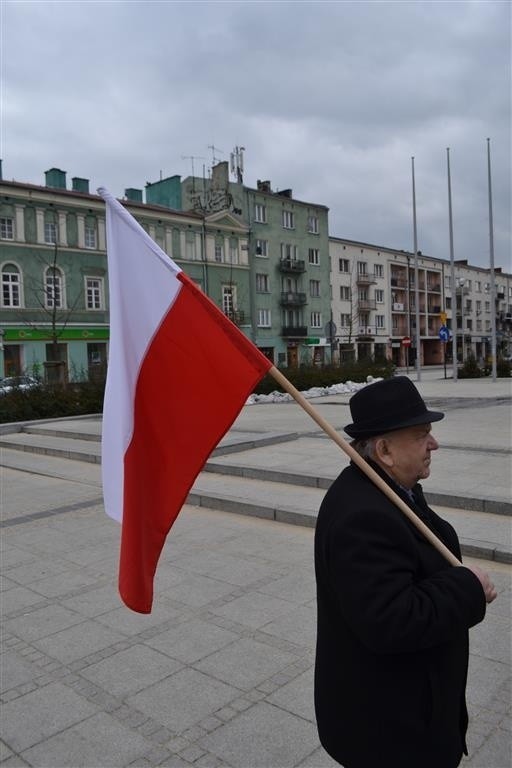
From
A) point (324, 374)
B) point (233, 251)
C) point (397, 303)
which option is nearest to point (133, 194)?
point (233, 251)

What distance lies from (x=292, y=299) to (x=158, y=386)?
56.4 meters

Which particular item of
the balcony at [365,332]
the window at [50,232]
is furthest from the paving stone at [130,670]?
the balcony at [365,332]

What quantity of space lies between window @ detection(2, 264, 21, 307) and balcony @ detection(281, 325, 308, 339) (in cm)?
2447

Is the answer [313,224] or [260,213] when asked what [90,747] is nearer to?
[260,213]

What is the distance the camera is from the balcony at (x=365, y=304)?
70.6 meters

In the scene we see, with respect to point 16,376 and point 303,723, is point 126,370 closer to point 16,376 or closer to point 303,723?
point 303,723

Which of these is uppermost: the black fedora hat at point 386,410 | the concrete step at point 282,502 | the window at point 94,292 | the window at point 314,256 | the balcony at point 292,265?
the window at point 314,256

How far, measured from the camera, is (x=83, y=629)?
15.9ft

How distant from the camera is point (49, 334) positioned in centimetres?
4112

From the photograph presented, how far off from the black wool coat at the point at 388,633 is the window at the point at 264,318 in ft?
177

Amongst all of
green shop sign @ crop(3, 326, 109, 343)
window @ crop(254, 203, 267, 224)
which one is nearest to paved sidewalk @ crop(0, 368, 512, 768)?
green shop sign @ crop(3, 326, 109, 343)

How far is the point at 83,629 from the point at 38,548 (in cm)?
249

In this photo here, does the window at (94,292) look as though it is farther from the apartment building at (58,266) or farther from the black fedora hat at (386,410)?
the black fedora hat at (386,410)

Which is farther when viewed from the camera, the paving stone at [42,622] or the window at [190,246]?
the window at [190,246]
